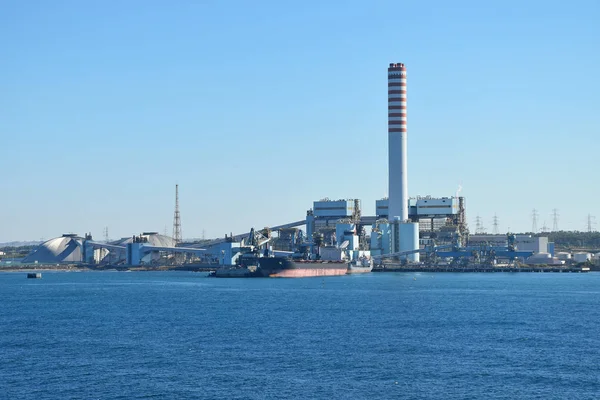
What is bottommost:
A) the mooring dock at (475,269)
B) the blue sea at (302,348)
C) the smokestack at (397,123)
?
the blue sea at (302,348)

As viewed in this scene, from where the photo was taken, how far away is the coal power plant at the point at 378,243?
111 m

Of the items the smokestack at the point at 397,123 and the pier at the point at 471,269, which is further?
the pier at the point at 471,269

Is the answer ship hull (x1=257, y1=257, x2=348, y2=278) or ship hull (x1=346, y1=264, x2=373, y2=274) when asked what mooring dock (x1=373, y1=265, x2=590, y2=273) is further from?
ship hull (x1=257, y1=257, x2=348, y2=278)

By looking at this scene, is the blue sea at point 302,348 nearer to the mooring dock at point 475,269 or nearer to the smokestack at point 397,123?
the smokestack at point 397,123

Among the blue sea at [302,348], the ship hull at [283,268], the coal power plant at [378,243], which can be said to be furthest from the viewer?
the coal power plant at [378,243]

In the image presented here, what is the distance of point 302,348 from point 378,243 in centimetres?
8766

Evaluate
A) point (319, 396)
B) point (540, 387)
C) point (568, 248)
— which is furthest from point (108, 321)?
point (568, 248)

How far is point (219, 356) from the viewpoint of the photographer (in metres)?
34.8

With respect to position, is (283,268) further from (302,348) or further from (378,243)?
(302,348)

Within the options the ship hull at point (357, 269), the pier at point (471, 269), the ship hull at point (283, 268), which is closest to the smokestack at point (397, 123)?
the pier at point (471, 269)

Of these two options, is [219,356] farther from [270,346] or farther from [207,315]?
[207,315]

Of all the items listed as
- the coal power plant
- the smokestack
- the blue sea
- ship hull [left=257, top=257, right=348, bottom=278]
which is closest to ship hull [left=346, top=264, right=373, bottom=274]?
the coal power plant

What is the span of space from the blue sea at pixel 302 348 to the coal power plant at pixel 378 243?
4660cm

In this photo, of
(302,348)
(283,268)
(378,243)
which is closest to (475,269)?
(378,243)
